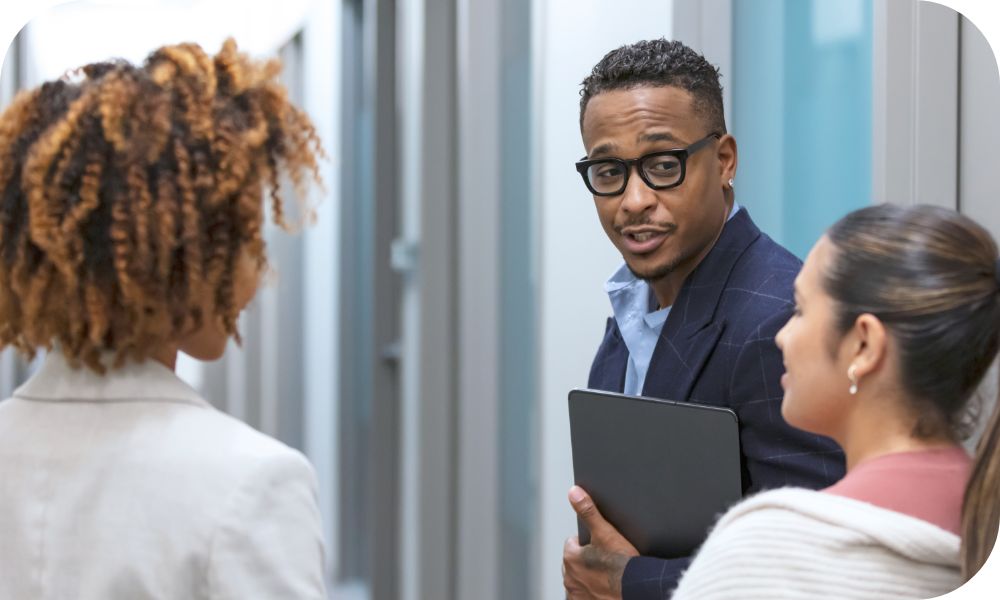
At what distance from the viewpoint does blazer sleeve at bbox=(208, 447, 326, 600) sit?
1.02 m

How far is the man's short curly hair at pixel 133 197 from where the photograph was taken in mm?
1082

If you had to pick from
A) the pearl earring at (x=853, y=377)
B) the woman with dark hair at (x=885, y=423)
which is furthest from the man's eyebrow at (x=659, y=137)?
the pearl earring at (x=853, y=377)

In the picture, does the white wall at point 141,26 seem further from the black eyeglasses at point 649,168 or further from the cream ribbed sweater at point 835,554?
the cream ribbed sweater at point 835,554

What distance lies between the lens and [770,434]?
1318 millimetres

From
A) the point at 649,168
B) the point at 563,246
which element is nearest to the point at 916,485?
the point at 649,168

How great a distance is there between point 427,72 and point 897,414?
2.73 meters

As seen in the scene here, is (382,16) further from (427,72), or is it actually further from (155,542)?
(155,542)

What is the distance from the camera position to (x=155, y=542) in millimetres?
1041

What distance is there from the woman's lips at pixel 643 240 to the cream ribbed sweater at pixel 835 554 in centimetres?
56

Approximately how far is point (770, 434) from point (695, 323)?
0.21 meters

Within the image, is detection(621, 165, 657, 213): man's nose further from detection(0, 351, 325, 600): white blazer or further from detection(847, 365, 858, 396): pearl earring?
detection(0, 351, 325, 600): white blazer

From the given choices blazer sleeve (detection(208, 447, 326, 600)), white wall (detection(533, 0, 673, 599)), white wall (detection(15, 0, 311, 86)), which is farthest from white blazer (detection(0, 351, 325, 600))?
white wall (detection(15, 0, 311, 86))

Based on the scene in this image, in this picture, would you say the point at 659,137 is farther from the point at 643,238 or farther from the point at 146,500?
the point at 146,500

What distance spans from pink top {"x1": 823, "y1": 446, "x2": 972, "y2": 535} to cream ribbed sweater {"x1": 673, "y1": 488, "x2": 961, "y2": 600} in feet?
0.08
